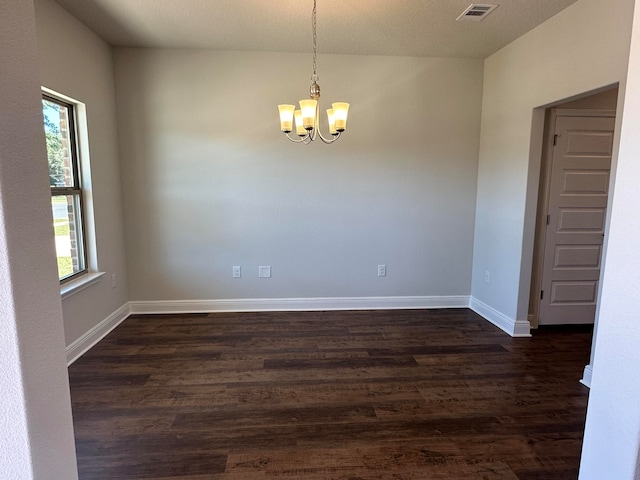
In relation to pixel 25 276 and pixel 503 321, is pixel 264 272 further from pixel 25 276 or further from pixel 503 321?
pixel 25 276

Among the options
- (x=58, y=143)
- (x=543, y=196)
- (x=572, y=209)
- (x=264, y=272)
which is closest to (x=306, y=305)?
(x=264, y=272)

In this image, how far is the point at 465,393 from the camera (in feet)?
8.27

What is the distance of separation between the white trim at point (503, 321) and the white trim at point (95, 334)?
391cm

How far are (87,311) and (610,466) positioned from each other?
364 centimetres

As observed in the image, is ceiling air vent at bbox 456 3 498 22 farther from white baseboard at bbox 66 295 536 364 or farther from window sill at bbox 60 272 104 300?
window sill at bbox 60 272 104 300

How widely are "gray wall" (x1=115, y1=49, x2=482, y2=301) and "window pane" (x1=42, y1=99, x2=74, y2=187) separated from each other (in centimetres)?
68

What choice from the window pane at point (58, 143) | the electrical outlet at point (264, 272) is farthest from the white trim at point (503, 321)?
the window pane at point (58, 143)

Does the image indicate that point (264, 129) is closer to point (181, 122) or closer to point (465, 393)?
point (181, 122)

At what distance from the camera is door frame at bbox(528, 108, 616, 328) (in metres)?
3.35

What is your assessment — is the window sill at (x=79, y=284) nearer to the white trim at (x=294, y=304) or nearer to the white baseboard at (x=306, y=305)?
the white baseboard at (x=306, y=305)

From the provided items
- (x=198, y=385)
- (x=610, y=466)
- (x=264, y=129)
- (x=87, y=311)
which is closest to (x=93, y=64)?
(x=264, y=129)

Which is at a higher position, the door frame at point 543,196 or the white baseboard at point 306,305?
the door frame at point 543,196

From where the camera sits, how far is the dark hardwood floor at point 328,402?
74.2 inches

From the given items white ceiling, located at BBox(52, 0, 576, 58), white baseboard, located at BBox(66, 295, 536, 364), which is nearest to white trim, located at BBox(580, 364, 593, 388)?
white baseboard, located at BBox(66, 295, 536, 364)
